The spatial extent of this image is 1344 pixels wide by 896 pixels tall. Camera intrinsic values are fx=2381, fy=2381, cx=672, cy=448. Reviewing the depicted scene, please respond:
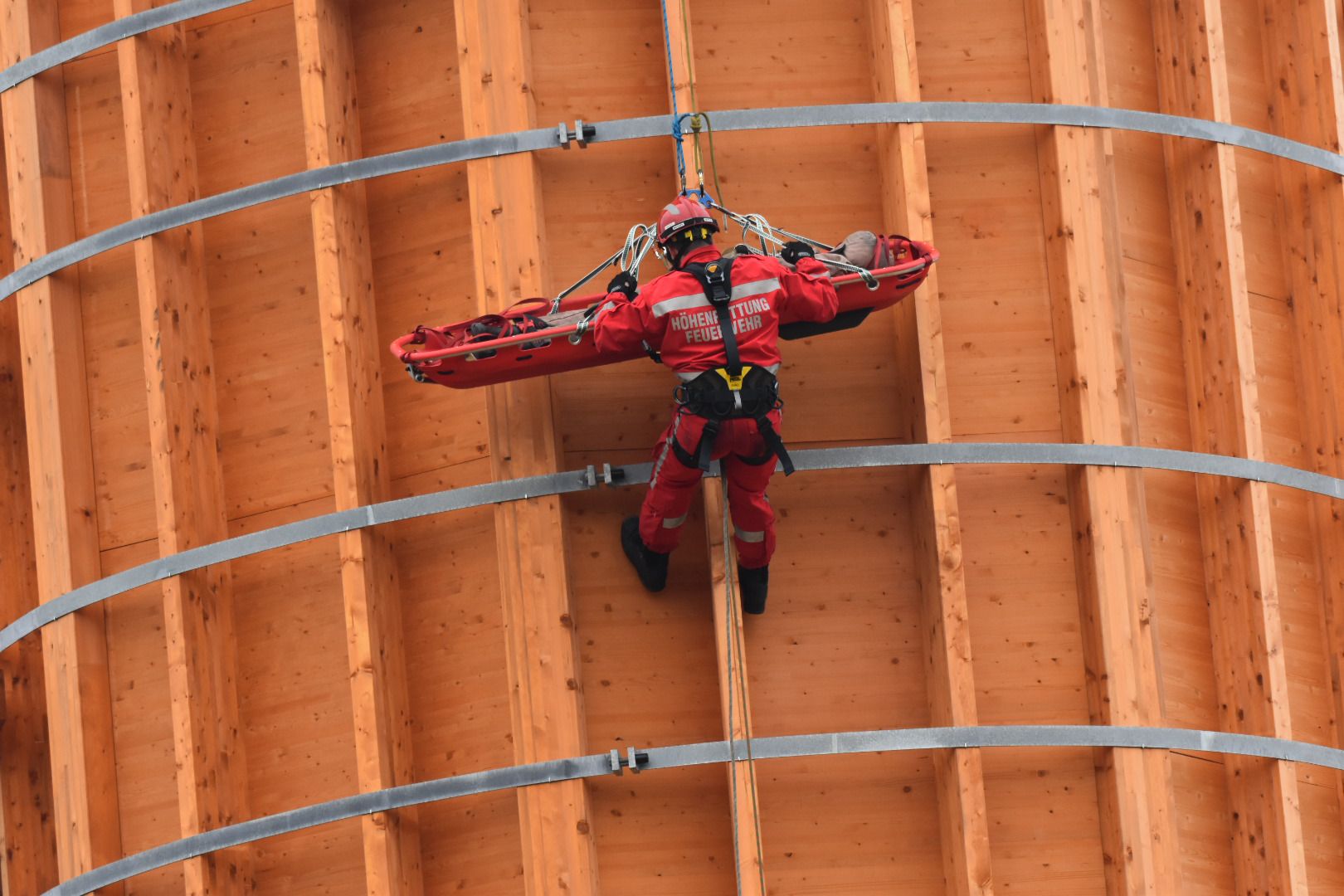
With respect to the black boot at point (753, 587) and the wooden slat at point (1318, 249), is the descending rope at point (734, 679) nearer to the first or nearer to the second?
the black boot at point (753, 587)

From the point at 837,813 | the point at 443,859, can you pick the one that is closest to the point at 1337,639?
the point at 837,813

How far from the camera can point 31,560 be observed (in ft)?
63.8

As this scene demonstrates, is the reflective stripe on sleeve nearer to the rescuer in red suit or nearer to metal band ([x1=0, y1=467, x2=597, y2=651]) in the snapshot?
the rescuer in red suit

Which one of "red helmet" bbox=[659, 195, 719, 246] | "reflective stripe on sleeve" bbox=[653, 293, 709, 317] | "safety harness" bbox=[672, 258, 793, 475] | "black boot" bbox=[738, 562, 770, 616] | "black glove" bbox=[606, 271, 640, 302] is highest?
"red helmet" bbox=[659, 195, 719, 246]

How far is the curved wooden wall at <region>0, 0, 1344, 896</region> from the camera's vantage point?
16312mm

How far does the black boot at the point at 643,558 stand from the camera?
639 inches

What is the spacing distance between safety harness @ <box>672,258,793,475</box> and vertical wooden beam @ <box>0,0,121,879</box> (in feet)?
17.3

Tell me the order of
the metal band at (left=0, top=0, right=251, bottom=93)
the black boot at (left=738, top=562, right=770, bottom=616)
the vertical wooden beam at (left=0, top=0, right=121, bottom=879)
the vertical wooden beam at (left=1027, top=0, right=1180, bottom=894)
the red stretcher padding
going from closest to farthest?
the red stretcher padding
the vertical wooden beam at (left=1027, top=0, right=1180, bottom=894)
the black boot at (left=738, top=562, right=770, bottom=616)
the vertical wooden beam at (left=0, top=0, right=121, bottom=879)
the metal band at (left=0, top=0, right=251, bottom=93)

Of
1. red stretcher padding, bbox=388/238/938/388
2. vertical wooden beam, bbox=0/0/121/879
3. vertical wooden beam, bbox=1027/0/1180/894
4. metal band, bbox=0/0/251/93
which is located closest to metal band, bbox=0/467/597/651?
vertical wooden beam, bbox=0/0/121/879

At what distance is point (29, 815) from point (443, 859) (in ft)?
13.6

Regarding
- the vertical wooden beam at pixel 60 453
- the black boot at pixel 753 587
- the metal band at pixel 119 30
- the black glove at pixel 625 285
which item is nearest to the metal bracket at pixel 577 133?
the black glove at pixel 625 285

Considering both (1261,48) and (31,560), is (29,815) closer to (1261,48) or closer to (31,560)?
(31,560)

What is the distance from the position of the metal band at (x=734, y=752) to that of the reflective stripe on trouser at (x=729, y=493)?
129cm

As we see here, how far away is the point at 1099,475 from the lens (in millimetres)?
16609
